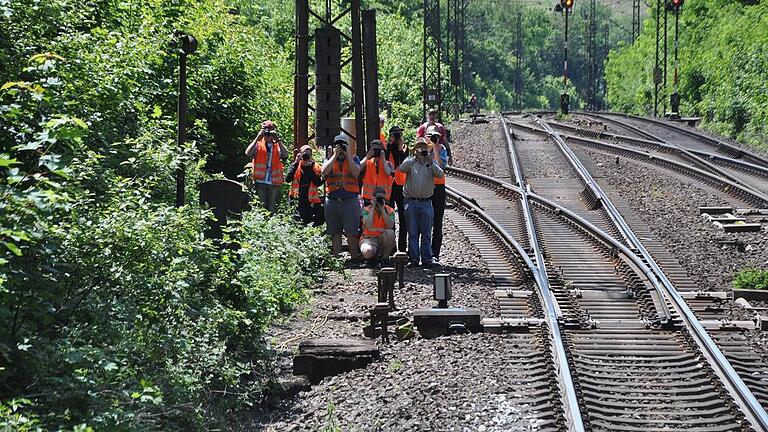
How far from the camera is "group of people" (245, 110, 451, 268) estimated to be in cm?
1512

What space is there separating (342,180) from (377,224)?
0.81 meters

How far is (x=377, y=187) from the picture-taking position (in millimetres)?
14820

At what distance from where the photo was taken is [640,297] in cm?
1355

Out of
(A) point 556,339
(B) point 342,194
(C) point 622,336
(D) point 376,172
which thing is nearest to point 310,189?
(B) point 342,194

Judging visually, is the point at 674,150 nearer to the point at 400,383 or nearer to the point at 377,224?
the point at 377,224

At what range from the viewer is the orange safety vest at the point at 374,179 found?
15.2m

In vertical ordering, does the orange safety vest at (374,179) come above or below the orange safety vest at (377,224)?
above

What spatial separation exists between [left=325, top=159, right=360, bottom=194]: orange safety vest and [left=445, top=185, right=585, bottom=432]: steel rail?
2.36m

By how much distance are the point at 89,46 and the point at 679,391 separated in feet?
21.1

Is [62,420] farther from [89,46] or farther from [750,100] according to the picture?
[750,100]

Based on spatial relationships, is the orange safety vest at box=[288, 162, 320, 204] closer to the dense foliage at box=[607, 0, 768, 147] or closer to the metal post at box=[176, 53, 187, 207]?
the metal post at box=[176, 53, 187, 207]

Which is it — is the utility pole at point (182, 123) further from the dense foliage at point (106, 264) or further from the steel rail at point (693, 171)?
the steel rail at point (693, 171)

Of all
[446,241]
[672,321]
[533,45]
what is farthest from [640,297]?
[533,45]

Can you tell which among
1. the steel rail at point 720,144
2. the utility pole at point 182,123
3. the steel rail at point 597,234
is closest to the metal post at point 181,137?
the utility pole at point 182,123
